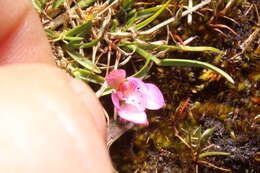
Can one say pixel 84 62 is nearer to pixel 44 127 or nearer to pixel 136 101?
pixel 136 101

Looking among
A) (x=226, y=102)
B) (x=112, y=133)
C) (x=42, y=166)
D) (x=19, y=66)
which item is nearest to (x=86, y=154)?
(x=42, y=166)

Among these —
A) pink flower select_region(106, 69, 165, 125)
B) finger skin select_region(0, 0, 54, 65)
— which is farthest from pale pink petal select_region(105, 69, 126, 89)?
finger skin select_region(0, 0, 54, 65)

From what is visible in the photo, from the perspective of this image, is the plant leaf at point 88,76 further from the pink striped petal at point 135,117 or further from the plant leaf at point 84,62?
the pink striped petal at point 135,117

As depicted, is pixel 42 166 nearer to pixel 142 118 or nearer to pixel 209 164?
pixel 142 118

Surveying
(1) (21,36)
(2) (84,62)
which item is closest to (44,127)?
(1) (21,36)

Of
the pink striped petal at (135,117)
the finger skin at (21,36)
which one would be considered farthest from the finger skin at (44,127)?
the pink striped petal at (135,117)
